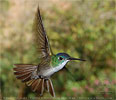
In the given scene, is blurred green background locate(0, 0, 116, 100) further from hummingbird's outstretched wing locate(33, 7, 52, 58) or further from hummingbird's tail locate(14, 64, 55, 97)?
hummingbird's outstretched wing locate(33, 7, 52, 58)

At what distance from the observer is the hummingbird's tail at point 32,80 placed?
1.99 m

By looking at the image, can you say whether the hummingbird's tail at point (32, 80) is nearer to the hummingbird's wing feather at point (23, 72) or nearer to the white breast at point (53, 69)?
the hummingbird's wing feather at point (23, 72)

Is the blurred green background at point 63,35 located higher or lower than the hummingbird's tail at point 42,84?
higher

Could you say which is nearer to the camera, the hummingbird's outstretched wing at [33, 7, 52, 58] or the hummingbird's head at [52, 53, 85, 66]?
the hummingbird's head at [52, 53, 85, 66]

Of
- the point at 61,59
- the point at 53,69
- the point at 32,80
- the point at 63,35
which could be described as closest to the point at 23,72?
the point at 32,80

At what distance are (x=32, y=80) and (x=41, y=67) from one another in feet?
0.54

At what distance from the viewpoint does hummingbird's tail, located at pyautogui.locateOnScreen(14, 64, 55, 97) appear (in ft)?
6.54

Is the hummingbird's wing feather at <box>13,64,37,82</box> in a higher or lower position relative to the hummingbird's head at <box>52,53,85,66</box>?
lower

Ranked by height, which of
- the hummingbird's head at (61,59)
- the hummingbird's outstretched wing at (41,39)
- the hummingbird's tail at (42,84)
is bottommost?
the hummingbird's tail at (42,84)

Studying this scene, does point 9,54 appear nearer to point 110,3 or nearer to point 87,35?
point 87,35

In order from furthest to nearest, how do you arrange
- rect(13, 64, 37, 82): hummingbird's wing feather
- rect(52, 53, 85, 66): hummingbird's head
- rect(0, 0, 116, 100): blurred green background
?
rect(0, 0, 116, 100): blurred green background → rect(13, 64, 37, 82): hummingbird's wing feather → rect(52, 53, 85, 66): hummingbird's head

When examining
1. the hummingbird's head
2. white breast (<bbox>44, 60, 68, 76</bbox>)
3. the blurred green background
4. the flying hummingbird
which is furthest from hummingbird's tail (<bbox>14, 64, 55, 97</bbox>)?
the blurred green background

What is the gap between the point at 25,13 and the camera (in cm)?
488

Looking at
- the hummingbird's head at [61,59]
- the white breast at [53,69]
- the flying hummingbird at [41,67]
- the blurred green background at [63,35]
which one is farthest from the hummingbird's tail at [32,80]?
the blurred green background at [63,35]
